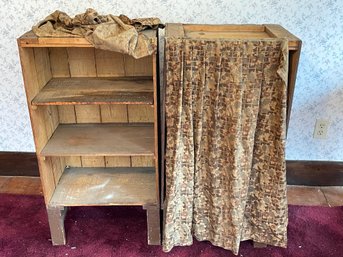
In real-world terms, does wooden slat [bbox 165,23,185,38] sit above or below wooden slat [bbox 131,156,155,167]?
above

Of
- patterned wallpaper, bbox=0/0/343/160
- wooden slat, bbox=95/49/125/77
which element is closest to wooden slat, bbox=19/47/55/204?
wooden slat, bbox=95/49/125/77

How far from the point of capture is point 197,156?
4.53 ft

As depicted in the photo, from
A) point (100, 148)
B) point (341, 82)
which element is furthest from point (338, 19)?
point (100, 148)

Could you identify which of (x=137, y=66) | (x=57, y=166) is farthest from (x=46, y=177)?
(x=137, y=66)

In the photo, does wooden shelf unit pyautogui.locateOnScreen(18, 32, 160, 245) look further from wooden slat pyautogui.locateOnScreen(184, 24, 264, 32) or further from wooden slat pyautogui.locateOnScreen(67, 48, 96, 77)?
wooden slat pyautogui.locateOnScreen(184, 24, 264, 32)

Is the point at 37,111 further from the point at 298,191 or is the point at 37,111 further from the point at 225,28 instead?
the point at 298,191

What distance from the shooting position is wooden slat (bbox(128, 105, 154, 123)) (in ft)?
5.46

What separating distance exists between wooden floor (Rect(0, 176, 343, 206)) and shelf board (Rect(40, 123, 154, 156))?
0.55 m

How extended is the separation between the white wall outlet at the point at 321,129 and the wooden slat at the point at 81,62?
1.14 m

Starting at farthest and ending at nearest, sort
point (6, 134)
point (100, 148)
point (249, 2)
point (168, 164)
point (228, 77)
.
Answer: point (6, 134) < point (249, 2) < point (100, 148) < point (168, 164) < point (228, 77)

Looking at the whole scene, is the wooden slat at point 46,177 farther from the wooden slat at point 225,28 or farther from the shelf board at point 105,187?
the wooden slat at point 225,28

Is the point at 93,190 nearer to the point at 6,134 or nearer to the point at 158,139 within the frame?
the point at 158,139

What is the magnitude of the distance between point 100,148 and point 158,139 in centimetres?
24

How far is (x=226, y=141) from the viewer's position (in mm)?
1329
